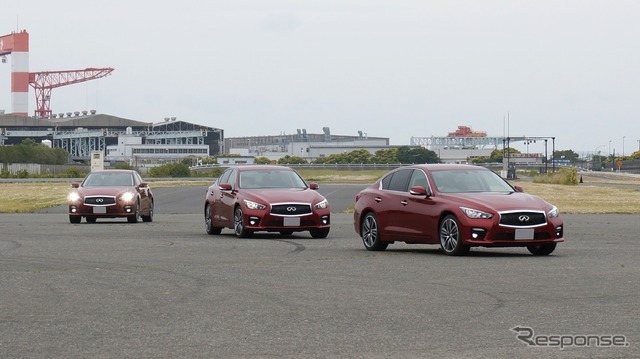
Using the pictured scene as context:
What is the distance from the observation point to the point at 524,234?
16.8 metres

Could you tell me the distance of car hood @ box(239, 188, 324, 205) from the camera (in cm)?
2244

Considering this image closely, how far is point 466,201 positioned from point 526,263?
Answer: 1.87 m

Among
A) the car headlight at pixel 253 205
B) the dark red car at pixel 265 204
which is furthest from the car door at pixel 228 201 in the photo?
the car headlight at pixel 253 205

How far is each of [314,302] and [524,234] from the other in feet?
21.1

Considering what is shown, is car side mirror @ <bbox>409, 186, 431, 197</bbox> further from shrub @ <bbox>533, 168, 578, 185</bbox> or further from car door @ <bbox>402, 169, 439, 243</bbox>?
shrub @ <bbox>533, 168, 578, 185</bbox>

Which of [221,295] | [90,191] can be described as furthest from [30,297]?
[90,191]

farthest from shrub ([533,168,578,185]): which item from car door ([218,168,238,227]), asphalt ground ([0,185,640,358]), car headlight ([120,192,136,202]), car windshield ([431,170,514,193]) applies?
car windshield ([431,170,514,193])

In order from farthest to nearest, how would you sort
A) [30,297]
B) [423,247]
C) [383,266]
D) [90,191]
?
A: [90,191] < [423,247] < [383,266] < [30,297]

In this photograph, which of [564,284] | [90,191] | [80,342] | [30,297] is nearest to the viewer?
[80,342]

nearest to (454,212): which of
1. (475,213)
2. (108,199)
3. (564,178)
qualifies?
(475,213)

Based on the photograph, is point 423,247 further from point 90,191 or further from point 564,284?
point 90,191

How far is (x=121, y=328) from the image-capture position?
948cm

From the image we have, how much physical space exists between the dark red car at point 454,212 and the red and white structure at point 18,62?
7120 inches

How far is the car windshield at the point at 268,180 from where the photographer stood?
23688 mm
